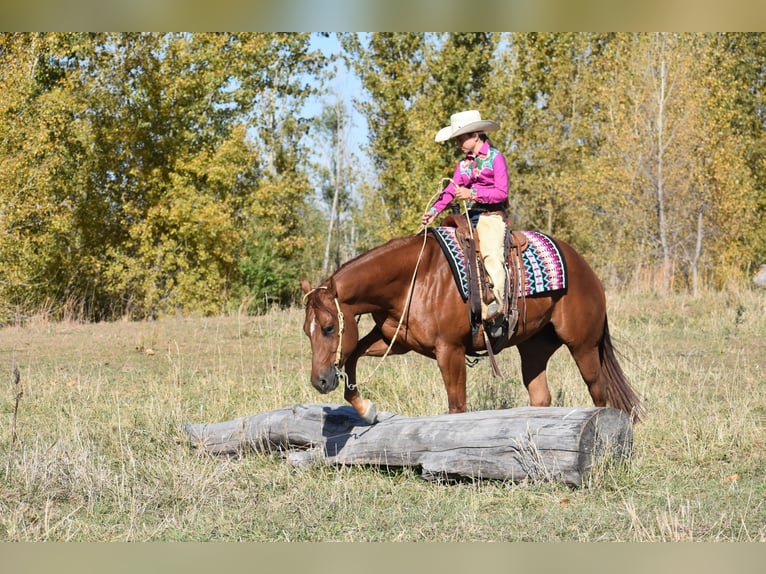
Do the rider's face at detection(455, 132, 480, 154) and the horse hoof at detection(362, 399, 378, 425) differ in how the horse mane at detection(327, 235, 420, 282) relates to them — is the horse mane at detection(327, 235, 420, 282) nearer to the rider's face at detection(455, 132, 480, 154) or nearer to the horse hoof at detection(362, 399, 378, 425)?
the rider's face at detection(455, 132, 480, 154)

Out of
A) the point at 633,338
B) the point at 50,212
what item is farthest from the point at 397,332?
the point at 50,212

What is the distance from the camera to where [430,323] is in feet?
21.0

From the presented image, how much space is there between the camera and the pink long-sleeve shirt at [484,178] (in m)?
6.66

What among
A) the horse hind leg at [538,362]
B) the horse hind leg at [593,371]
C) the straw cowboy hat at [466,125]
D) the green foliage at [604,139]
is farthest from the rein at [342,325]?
the green foliage at [604,139]

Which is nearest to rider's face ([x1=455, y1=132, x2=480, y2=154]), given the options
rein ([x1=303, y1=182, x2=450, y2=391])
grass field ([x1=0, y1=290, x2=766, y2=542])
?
rein ([x1=303, y1=182, x2=450, y2=391])

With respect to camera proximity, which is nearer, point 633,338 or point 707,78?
point 633,338

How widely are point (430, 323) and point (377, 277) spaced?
0.54 m

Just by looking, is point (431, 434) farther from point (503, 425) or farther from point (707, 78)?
point (707, 78)

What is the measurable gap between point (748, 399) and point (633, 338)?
15.2 ft

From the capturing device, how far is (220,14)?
4.20 metres

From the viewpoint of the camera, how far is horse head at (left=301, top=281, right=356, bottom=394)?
19.0ft

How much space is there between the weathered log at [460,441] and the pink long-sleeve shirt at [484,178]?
5.49 feet

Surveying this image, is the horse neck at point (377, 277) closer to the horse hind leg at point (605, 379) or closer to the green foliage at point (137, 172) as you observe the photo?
the horse hind leg at point (605, 379)

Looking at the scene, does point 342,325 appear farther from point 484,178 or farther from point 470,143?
point 470,143
